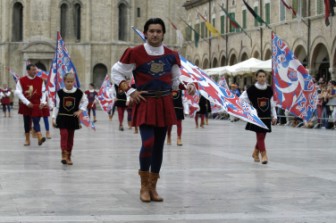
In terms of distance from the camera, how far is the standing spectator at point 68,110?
15.0m

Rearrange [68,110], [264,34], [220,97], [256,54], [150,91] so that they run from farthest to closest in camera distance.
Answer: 1. [256,54]
2. [264,34]
3. [68,110]
4. [220,97]
5. [150,91]

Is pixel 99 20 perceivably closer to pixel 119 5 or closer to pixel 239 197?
pixel 119 5

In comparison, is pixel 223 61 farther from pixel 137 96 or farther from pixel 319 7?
pixel 137 96

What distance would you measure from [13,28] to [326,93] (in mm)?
53856

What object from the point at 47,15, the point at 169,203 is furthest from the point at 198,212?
the point at 47,15

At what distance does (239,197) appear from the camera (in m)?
10.3

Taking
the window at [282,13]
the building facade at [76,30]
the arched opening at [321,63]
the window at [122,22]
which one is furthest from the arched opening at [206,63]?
the arched opening at [321,63]

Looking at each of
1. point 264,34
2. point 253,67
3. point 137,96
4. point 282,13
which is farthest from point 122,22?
point 137,96

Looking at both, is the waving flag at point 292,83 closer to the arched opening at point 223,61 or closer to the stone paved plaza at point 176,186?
the stone paved plaza at point 176,186

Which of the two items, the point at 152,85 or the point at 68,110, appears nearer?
the point at 152,85

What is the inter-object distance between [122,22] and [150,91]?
70.6 meters

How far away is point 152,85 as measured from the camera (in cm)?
1008

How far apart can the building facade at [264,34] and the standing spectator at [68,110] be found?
25675mm

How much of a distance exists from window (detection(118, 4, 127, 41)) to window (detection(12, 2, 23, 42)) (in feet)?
29.8
